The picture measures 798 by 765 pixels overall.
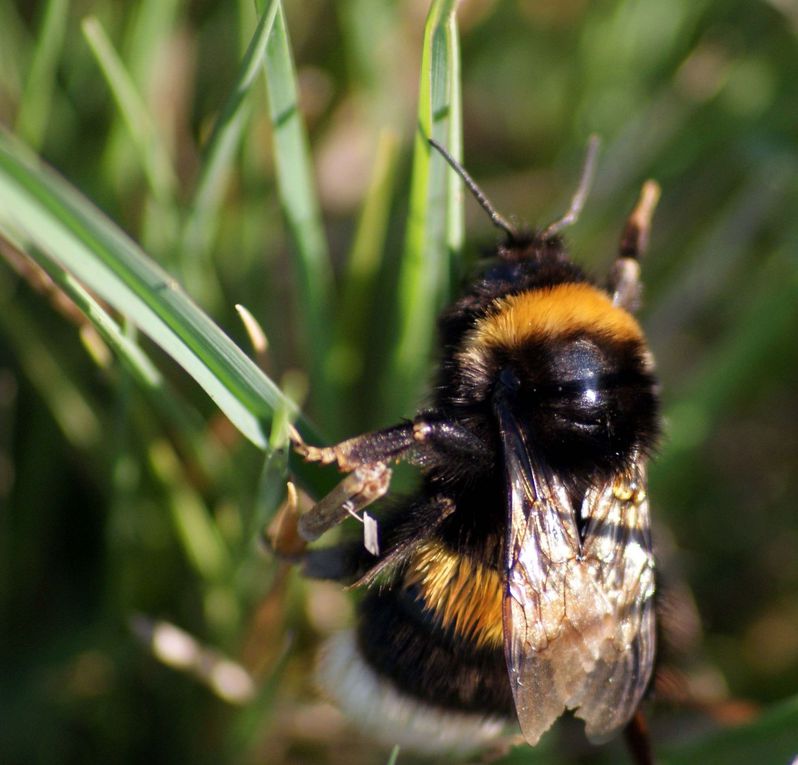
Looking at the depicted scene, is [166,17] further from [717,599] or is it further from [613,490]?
[717,599]

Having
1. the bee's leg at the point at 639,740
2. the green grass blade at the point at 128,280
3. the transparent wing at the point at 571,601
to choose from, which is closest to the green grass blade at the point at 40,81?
the green grass blade at the point at 128,280

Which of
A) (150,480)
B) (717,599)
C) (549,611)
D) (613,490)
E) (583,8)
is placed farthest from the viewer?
(583,8)

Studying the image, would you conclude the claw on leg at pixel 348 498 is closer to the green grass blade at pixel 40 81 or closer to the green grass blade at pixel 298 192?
the green grass blade at pixel 298 192

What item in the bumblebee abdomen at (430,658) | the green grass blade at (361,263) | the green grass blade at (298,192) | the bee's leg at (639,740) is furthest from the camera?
the green grass blade at (361,263)

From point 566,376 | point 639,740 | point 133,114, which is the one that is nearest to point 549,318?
point 566,376

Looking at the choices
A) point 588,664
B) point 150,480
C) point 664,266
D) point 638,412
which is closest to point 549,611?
Answer: point 588,664

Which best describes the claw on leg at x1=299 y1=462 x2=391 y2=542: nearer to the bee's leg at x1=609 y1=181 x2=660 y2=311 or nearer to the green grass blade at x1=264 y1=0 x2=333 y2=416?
the green grass blade at x1=264 y1=0 x2=333 y2=416
